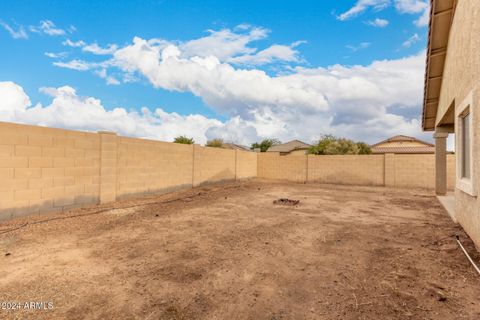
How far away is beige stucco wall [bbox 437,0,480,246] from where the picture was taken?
425 centimetres

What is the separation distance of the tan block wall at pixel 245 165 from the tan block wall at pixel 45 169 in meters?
10.4

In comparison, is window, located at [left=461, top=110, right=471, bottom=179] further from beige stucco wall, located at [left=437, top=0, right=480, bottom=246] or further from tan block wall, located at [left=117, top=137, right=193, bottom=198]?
tan block wall, located at [left=117, top=137, right=193, bottom=198]

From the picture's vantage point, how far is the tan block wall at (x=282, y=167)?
59.2 feet

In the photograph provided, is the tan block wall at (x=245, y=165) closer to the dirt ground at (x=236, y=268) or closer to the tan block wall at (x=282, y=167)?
the tan block wall at (x=282, y=167)

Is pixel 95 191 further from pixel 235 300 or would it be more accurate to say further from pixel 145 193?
pixel 235 300

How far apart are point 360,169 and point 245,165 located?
292 inches

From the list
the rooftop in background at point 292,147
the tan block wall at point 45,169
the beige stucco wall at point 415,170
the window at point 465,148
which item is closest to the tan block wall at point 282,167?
the beige stucco wall at point 415,170

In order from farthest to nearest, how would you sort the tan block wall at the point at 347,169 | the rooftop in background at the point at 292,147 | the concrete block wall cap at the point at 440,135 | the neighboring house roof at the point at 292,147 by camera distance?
the neighboring house roof at the point at 292,147 → the rooftop in background at the point at 292,147 → the tan block wall at the point at 347,169 → the concrete block wall cap at the point at 440,135

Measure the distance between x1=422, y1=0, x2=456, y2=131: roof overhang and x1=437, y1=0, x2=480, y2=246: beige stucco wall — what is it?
0.63 m

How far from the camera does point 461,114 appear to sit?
5.50 m

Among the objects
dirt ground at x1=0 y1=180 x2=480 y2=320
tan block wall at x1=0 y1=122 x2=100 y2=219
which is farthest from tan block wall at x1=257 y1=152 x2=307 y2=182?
tan block wall at x1=0 y1=122 x2=100 y2=219

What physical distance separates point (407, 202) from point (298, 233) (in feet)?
22.6

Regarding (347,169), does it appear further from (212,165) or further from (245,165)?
(212,165)

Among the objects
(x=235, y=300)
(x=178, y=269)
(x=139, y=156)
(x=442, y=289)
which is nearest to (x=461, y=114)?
(x=442, y=289)
